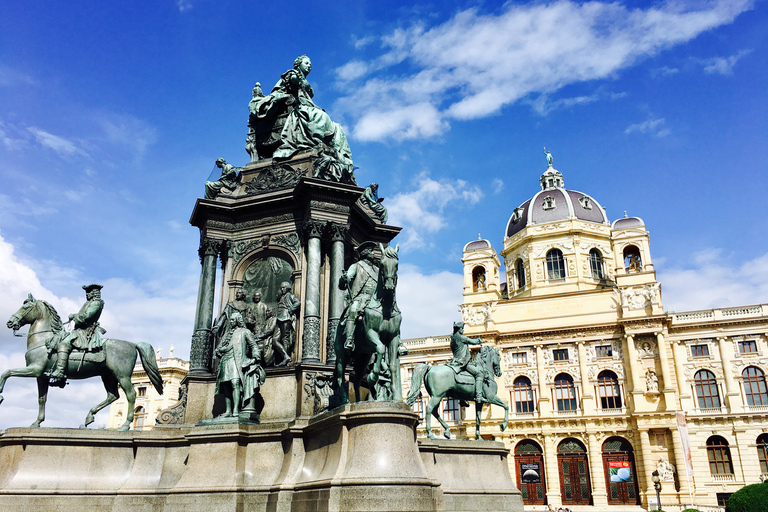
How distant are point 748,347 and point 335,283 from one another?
174ft

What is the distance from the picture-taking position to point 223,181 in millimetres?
14305

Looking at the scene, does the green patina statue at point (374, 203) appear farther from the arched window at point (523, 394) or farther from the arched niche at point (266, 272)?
the arched window at point (523, 394)

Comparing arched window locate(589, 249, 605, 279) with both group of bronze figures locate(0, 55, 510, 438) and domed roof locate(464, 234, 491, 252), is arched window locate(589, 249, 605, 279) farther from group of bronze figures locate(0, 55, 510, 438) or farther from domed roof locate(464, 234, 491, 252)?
group of bronze figures locate(0, 55, 510, 438)

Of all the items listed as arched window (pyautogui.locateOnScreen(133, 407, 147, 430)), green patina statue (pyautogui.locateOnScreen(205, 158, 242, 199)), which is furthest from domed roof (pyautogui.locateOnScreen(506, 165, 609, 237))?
green patina statue (pyautogui.locateOnScreen(205, 158, 242, 199))

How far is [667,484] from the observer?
4894 centimetres

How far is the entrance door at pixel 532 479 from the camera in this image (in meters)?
53.7

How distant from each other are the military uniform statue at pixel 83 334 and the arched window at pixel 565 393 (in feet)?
167

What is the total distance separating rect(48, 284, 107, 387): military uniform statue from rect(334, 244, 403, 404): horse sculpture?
535 cm

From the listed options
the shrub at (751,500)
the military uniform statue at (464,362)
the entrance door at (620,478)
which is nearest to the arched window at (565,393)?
the entrance door at (620,478)

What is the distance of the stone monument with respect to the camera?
920 centimetres

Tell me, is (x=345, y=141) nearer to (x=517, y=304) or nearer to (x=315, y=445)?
(x=315, y=445)

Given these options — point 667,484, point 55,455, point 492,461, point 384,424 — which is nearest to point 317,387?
point 384,424

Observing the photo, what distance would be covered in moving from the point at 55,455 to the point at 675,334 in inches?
2187

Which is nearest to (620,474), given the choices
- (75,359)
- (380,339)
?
(380,339)
